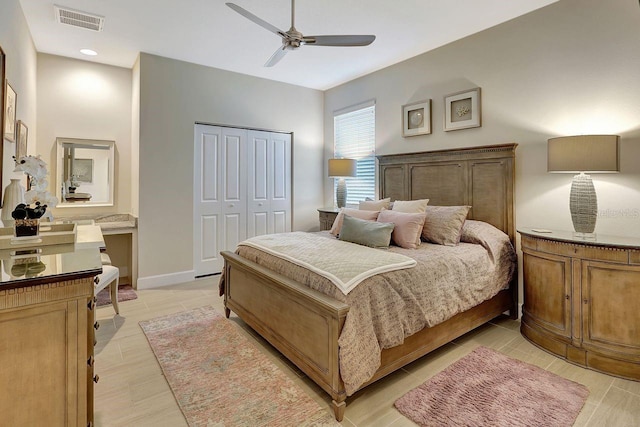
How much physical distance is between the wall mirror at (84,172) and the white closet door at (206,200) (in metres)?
1.13

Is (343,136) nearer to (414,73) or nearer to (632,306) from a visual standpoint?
(414,73)

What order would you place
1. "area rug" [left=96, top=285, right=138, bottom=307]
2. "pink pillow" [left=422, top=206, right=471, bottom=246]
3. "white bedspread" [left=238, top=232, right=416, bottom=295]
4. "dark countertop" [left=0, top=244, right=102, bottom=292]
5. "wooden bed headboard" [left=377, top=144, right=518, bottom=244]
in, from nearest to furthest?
1. "dark countertop" [left=0, top=244, right=102, bottom=292]
2. "white bedspread" [left=238, top=232, right=416, bottom=295]
3. "pink pillow" [left=422, top=206, right=471, bottom=246]
4. "wooden bed headboard" [left=377, top=144, right=518, bottom=244]
5. "area rug" [left=96, top=285, right=138, bottom=307]

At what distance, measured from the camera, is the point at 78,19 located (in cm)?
320

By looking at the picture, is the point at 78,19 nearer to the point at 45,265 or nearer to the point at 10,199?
the point at 10,199

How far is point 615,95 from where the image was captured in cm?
262

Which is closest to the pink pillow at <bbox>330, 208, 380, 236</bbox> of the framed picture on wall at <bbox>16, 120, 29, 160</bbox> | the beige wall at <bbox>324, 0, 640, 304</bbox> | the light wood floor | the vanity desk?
the beige wall at <bbox>324, 0, 640, 304</bbox>

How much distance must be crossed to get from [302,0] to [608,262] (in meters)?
3.14

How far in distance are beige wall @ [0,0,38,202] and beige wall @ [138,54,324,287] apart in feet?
3.50

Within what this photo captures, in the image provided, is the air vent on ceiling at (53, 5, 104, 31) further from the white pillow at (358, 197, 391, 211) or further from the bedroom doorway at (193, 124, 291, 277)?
the white pillow at (358, 197, 391, 211)

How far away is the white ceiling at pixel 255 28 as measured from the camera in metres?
2.96

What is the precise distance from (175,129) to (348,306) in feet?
11.8

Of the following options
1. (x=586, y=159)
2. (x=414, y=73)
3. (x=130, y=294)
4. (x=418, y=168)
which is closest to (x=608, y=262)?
(x=586, y=159)

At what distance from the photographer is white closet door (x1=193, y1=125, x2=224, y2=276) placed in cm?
→ 456

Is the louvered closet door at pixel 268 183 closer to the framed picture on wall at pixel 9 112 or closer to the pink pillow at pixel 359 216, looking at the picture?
the pink pillow at pixel 359 216
